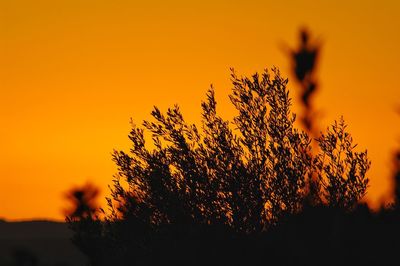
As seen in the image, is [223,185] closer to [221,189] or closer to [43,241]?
[221,189]

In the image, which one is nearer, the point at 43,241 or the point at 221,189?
the point at 221,189

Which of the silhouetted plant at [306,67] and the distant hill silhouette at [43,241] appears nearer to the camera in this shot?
the silhouetted plant at [306,67]

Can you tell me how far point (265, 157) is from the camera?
18.8 metres

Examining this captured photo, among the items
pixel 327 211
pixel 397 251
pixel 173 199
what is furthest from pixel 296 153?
pixel 397 251

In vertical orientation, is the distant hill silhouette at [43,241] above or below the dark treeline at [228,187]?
above

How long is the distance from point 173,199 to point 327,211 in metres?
3.99

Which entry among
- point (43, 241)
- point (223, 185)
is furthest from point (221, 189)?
point (43, 241)

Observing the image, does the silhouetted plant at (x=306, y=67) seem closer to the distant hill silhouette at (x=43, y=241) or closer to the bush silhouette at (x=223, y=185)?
the bush silhouette at (x=223, y=185)

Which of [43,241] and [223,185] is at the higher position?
[43,241]

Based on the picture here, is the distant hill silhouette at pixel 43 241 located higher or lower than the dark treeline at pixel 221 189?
higher

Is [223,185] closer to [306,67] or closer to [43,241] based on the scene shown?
[306,67]

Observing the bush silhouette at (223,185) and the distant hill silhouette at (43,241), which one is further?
the distant hill silhouette at (43,241)

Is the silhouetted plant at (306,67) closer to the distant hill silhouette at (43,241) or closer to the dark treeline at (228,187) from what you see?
the dark treeline at (228,187)

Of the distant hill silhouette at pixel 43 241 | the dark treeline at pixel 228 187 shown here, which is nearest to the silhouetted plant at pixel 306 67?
the dark treeline at pixel 228 187
